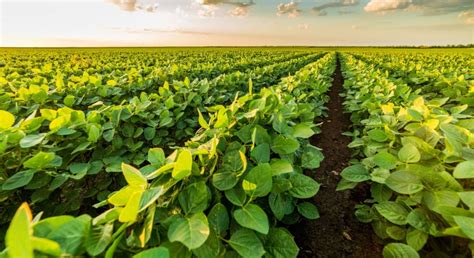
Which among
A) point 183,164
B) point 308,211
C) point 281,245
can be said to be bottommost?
point 308,211

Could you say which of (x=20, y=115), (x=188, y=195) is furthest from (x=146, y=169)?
(x=20, y=115)

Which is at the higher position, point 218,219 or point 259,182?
point 259,182

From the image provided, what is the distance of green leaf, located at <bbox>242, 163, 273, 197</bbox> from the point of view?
1.21 metres

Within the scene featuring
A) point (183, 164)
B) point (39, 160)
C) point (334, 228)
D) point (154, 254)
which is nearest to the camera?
point (154, 254)

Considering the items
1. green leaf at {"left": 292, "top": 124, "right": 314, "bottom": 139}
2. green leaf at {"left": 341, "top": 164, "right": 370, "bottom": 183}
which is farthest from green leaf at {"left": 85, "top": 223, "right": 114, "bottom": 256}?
green leaf at {"left": 341, "top": 164, "right": 370, "bottom": 183}

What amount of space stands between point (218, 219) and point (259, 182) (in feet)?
0.79

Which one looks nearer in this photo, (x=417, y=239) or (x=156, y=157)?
(x=417, y=239)

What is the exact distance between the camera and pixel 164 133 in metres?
3.22

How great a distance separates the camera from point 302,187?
154cm

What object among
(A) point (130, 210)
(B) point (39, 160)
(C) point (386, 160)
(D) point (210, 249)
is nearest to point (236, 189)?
(D) point (210, 249)

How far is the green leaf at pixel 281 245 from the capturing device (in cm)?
132

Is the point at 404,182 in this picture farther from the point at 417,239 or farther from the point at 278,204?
the point at 278,204

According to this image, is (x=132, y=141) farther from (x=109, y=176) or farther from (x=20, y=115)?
(x=20, y=115)

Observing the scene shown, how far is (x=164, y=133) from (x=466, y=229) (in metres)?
2.81
